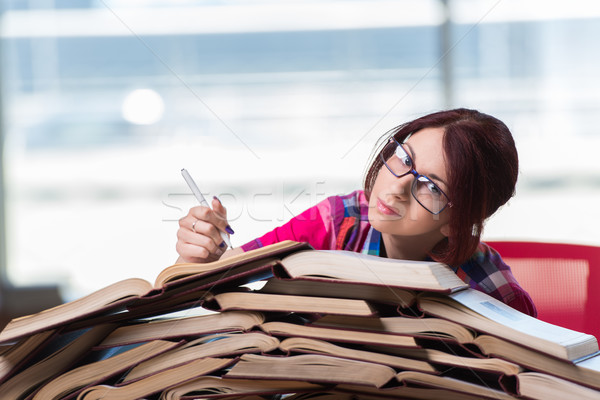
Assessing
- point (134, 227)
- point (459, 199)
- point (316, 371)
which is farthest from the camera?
point (134, 227)

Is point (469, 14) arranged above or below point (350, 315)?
above

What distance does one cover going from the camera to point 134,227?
3615mm

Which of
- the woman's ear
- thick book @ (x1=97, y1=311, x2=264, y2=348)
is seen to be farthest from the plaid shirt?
thick book @ (x1=97, y1=311, x2=264, y2=348)

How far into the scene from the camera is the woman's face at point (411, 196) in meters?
0.87

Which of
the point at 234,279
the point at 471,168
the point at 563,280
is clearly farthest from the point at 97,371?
the point at 563,280

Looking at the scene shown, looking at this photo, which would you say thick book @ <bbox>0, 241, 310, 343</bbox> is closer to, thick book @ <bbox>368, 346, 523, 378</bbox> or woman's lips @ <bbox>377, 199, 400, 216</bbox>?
thick book @ <bbox>368, 346, 523, 378</bbox>

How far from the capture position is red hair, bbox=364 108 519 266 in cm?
87

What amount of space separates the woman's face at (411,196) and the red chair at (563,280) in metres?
0.40

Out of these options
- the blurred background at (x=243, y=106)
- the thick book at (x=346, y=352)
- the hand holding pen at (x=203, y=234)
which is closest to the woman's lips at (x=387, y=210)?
the hand holding pen at (x=203, y=234)

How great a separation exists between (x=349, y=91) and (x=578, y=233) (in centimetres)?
171

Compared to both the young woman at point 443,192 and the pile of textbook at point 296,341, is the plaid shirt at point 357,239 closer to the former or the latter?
the young woman at point 443,192

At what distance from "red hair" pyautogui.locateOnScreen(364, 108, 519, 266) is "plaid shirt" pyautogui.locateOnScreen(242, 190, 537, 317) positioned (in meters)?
0.07

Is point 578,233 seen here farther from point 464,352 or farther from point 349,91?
point 464,352

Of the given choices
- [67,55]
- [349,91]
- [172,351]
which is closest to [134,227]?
[67,55]
